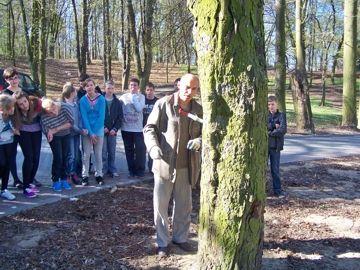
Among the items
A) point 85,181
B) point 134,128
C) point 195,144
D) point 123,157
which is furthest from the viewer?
point 123,157

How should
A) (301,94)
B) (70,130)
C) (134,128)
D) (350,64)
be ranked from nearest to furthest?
(70,130) → (134,128) → (301,94) → (350,64)

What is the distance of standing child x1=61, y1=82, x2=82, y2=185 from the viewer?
7344mm

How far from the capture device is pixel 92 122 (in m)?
7.41

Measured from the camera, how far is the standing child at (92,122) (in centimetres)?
738

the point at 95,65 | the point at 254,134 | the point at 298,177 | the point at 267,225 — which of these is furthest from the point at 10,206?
the point at 95,65

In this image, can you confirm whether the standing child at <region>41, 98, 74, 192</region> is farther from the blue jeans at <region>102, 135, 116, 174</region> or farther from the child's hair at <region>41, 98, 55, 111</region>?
the blue jeans at <region>102, 135, 116, 174</region>

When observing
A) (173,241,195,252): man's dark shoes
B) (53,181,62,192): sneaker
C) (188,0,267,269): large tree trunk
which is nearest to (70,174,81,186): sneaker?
(53,181,62,192): sneaker

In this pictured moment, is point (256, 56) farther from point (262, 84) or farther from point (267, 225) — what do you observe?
point (267, 225)

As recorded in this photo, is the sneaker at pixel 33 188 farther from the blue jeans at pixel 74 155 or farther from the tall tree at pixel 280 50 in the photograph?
the tall tree at pixel 280 50

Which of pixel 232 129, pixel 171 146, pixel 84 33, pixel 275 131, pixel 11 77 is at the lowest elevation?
pixel 275 131

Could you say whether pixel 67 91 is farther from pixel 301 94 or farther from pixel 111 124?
pixel 301 94

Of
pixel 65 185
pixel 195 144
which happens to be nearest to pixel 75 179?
pixel 65 185

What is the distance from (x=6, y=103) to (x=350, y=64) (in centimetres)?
1629

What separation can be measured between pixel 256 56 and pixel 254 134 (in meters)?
0.67
